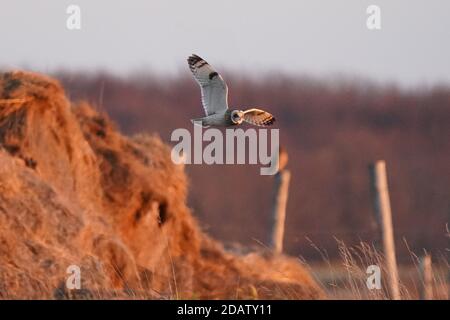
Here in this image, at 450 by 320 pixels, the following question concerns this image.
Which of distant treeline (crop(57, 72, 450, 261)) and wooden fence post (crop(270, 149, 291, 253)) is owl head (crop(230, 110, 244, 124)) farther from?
distant treeline (crop(57, 72, 450, 261))

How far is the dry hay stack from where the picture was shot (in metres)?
11.3

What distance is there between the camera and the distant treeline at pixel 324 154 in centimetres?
2062

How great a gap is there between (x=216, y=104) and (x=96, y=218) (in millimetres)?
2706

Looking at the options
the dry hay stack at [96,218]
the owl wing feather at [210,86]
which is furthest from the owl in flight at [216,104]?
the dry hay stack at [96,218]

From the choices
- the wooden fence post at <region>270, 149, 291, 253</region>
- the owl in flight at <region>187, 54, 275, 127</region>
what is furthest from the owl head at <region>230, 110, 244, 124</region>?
the wooden fence post at <region>270, 149, 291, 253</region>

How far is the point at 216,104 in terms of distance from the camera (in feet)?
32.9

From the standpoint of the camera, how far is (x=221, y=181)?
2095cm

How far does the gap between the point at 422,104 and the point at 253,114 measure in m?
11.9

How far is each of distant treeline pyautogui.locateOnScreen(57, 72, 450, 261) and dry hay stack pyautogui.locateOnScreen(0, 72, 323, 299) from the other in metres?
6.17

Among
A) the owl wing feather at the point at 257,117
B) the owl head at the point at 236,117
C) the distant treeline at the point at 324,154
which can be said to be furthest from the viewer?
the distant treeline at the point at 324,154

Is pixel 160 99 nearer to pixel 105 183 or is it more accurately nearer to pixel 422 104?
pixel 422 104


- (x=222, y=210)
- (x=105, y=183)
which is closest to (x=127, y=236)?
(x=105, y=183)

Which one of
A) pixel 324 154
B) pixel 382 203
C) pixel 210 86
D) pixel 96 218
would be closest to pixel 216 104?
pixel 210 86

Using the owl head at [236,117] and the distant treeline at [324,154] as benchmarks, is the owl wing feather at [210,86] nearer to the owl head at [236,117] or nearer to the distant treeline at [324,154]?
the owl head at [236,117]
